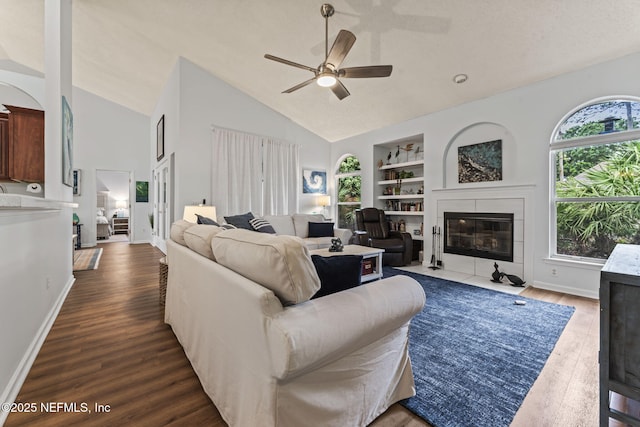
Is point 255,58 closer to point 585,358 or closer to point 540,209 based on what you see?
point 540,209

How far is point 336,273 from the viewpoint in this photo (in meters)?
1.25

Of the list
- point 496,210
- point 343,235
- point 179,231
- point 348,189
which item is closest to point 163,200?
point 343,235

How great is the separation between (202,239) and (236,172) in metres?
3.88

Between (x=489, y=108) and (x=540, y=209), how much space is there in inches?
65.6

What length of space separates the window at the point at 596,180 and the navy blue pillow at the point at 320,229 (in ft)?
10.8

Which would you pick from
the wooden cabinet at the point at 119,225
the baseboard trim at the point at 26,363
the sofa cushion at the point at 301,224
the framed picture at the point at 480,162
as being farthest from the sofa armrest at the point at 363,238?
the wooden cabinet at the point at 119,225

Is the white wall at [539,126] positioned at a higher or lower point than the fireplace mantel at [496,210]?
higher

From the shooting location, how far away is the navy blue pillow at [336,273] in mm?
1220

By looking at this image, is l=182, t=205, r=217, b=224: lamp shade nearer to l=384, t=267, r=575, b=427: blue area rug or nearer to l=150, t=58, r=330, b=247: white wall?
l=150, t=58, r=330, b=247: white wall

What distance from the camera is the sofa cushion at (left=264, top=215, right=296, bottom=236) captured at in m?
4.84

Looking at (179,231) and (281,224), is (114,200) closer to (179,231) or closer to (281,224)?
(281,224)

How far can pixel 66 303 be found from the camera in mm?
2883

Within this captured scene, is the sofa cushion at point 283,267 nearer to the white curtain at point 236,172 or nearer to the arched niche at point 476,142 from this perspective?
the arched niche at point 476,142

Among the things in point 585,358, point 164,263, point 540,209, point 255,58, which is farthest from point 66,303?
point 540,209
